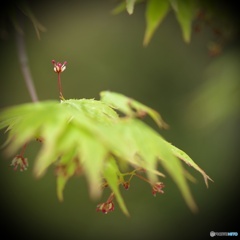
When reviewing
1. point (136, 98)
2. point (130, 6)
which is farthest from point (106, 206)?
point (136, 98)

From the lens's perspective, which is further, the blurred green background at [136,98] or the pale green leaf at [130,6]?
the blurred green background at [136,98]

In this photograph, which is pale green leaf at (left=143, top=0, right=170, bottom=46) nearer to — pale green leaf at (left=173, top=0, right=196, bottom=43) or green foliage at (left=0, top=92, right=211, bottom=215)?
pale green leaf at (left=173, top=0, right=196, bottom=43)

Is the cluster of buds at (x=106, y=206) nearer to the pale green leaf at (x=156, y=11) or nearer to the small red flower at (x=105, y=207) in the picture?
the small red flower at (x=105, y=207)

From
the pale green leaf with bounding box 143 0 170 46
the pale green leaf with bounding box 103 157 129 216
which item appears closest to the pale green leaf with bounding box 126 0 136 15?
the pale green leaf with bounding box 143 0 170 46

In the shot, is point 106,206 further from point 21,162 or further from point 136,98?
point 136,98

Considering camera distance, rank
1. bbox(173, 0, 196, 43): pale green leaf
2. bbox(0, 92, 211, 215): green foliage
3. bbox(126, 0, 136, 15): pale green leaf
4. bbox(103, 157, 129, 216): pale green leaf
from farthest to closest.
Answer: bbox(173, 0, 196, 43): pale green leaf < bbox(126, 0, 136, 15): pale green leaf < bbox(103, 157, 129, 216): pale green leaf < bbox(0, 92, 211, 215): green foliage

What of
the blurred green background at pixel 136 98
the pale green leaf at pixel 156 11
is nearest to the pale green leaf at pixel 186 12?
the pale green leaf at pixel 156 11

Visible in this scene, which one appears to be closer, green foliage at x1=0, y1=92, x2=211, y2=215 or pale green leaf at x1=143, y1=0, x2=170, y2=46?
green foliage at x1=0, y1=92, x2=211, y2=215

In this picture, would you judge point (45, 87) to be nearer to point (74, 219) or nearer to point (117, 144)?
point (74, 219)


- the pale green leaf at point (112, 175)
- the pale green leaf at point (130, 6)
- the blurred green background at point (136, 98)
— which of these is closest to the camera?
the pale green leaf at point (112, 175)
